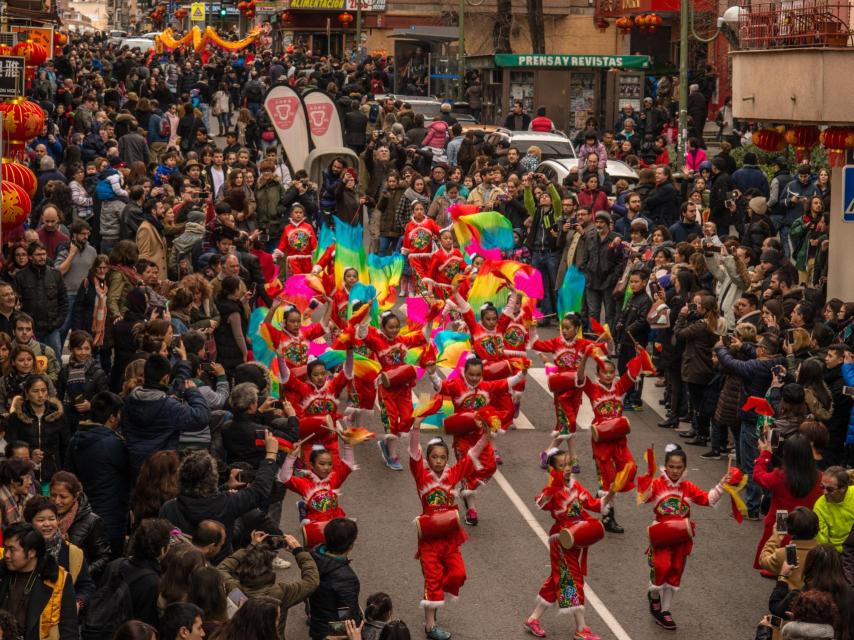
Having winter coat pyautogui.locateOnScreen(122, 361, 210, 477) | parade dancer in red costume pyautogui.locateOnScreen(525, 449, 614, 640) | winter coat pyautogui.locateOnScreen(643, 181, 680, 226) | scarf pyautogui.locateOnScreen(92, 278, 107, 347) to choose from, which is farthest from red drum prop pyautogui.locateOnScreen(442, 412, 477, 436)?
winter coat pyautogui.locateOnScreen(643, 181, 680, 226)

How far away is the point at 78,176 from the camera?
19.7m

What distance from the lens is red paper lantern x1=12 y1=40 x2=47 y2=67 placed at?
22.3 m

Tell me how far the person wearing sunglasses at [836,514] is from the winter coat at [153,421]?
4300 millimetres

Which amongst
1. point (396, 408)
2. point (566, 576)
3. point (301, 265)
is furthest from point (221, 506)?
point (301, 265)

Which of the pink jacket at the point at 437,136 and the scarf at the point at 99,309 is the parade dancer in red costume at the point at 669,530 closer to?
the scarf at the point at 99,309

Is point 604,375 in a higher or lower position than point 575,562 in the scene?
higher

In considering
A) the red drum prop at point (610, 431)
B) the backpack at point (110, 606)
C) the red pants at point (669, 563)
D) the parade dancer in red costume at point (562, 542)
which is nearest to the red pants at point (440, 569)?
the parade dancer in red costume at point (562, 542)

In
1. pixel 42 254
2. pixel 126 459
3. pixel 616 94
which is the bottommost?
pixel 126 459

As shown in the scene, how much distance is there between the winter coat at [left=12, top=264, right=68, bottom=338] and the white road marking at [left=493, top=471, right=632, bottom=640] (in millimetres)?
4433

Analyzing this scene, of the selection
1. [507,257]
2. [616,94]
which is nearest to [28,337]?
[507,257]

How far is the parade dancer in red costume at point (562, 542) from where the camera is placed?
1085 centimetres

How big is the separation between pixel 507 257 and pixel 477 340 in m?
6.09

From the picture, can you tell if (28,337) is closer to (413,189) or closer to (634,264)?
(634,264)

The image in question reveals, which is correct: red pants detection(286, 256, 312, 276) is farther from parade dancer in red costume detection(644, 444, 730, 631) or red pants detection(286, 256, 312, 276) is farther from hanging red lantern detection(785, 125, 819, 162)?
parade dancer in red costume detection(644, 444, 730, 631)
